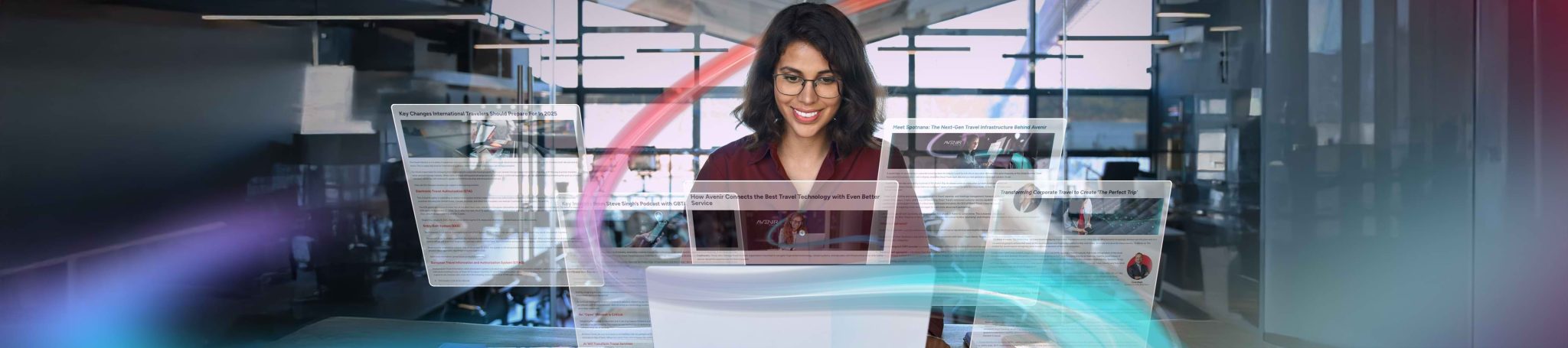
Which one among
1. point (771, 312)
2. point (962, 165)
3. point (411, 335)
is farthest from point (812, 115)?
point (411, 335)

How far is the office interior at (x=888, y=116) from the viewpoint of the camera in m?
1.69

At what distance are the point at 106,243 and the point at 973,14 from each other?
2162 mm

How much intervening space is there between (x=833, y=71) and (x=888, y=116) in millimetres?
159

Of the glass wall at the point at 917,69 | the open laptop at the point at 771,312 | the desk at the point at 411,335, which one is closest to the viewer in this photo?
the open laptop at the point at 771,312

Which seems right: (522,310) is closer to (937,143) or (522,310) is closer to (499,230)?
(499,230)

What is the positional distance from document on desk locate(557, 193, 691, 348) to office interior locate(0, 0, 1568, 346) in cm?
6

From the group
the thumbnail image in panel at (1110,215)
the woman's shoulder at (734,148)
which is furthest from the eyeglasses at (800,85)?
the thumbnail image in panel at (1110,215)

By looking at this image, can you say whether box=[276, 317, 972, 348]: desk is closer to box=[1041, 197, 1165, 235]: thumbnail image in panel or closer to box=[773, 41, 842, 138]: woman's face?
box=[773, 41, 842, 138]: woman's face

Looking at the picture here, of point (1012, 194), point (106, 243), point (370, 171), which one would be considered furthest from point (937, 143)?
point (106, 243)

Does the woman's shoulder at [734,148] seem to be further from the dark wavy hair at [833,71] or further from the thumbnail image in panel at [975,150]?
the thumbnail image in panel at [975,150]

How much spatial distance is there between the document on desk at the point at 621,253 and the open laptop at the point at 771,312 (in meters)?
0.29

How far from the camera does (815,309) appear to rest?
4.75 feet

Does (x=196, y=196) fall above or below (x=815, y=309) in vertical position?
above

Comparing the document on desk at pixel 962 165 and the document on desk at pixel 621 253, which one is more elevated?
the document on desk at pixel 962 165
